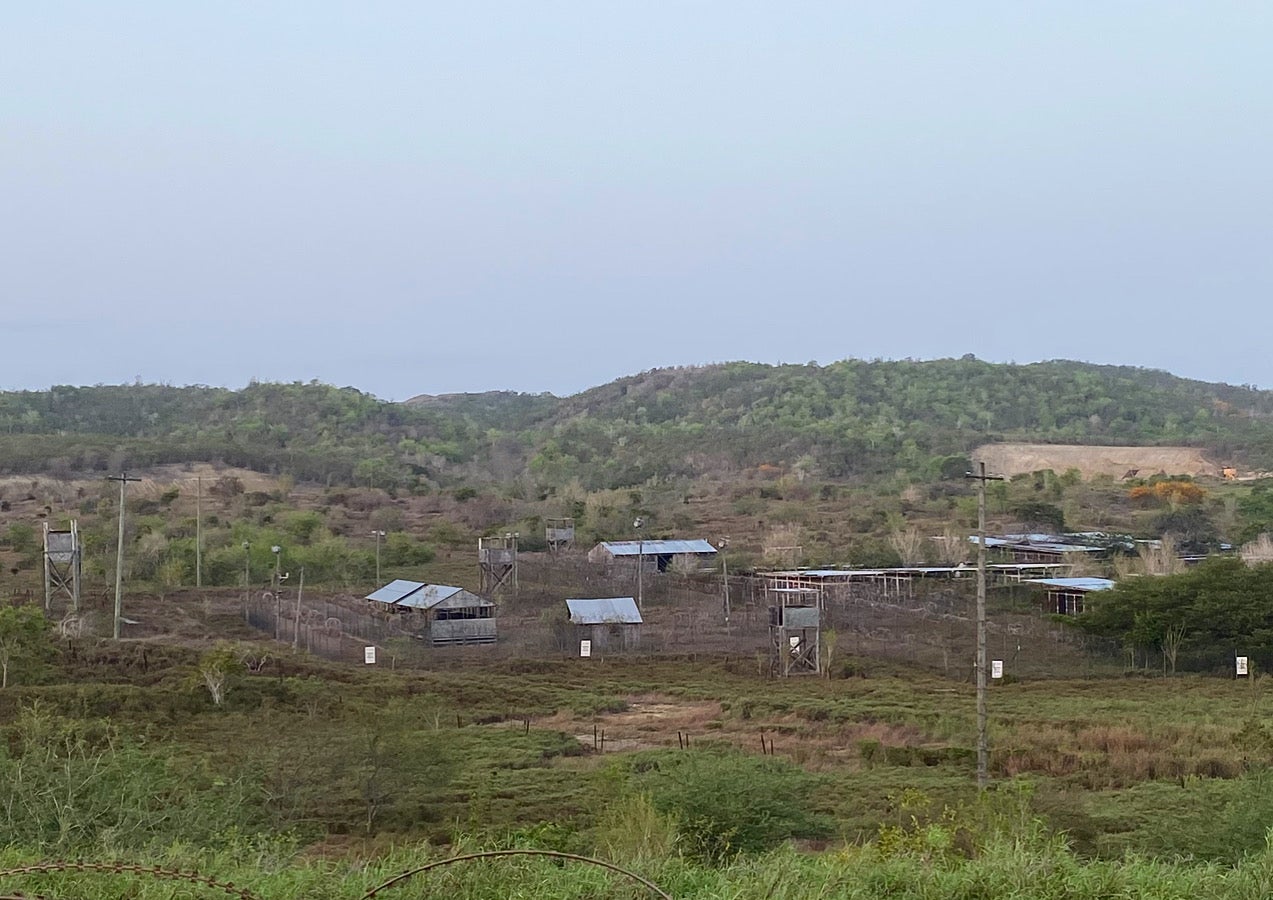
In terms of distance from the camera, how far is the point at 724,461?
380 feet

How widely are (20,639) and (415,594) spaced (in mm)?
12694

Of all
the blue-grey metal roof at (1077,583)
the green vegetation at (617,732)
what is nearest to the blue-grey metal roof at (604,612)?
the green vegetation at (617,732)

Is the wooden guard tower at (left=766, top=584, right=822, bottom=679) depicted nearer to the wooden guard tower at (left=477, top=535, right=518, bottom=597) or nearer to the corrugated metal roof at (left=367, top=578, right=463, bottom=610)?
the corrugated metal roof at (left=367, top=578, right=463, bottom=610)

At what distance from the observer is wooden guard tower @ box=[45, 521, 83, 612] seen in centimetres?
3784

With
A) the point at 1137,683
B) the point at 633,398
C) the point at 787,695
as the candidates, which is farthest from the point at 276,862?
the point at 633,398

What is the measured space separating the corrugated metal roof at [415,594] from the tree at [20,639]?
36.2 feet

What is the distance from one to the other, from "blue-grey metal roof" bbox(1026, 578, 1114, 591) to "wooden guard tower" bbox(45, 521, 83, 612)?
3162 centimetres

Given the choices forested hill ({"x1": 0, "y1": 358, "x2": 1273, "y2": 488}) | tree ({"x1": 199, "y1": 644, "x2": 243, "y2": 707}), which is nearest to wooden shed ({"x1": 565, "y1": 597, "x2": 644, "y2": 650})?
tree ({"x1": 199, "y1": 644, "x2": 243, "y2": 707})

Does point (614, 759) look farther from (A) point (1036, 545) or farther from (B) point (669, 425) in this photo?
(B) point (669, 425)

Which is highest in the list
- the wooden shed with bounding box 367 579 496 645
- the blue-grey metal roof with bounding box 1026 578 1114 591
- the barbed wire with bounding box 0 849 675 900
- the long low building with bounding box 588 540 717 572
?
the long low building with bounding box 588 540 717 572

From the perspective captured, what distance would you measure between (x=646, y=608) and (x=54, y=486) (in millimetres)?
50648

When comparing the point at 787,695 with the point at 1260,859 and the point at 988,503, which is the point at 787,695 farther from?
the point at 988,503

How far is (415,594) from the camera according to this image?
3928 cm

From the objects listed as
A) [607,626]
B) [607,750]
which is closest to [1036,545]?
[607,626]
